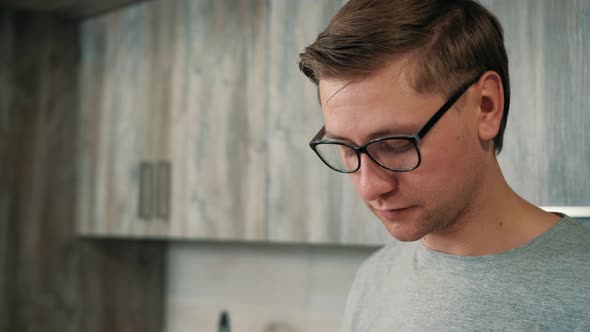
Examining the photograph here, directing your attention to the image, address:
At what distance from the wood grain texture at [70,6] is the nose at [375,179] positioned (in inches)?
67.9

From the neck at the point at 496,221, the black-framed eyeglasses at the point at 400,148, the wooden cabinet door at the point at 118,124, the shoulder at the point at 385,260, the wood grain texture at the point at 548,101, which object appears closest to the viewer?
the black-framed eyeglasses at the point at 400,148

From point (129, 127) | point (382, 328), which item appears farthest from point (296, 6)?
point (382, 328)

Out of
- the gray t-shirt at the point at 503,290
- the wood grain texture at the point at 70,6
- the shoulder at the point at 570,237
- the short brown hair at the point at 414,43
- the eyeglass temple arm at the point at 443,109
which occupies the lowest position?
the gray t-shirt at the point at 503,290

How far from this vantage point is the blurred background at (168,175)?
6.51ft

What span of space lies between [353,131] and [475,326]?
1.12 feet

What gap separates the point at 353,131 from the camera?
0.97m

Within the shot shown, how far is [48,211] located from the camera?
2.60 meters

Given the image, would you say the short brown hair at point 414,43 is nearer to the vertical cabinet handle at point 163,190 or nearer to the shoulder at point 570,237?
the shoulder at point 570,237

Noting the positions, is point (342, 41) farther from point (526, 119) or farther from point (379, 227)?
point (379, 227)

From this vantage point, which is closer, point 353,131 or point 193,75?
point 353,131

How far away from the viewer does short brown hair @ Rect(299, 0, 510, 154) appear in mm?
958

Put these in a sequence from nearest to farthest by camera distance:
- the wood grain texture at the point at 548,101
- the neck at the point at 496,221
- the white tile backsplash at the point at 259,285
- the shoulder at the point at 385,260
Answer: the neck at the point at 496,221, the shoulder at the point at 385,260, the wood grain texture at the point at 548,101, the white tile backsplash at the point at 259,285

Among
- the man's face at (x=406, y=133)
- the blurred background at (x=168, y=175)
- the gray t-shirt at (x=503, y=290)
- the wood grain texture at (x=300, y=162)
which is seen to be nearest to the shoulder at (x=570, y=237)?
the gray t-shirt at (x=503, y=290)

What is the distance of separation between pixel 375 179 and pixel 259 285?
1.66m
